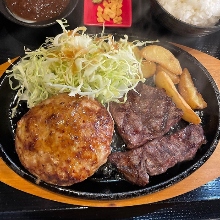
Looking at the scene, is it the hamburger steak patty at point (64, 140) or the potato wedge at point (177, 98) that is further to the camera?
the potato wedge at point (177, 98)

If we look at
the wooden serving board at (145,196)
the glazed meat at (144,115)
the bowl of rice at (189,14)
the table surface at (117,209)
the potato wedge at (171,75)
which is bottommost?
the table surface at (117,209)

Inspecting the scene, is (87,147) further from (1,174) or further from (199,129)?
(199,129)

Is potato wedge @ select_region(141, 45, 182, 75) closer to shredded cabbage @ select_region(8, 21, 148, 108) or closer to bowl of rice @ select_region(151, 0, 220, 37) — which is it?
shredded cabbage @ select_region(8, 21, 148, 108)

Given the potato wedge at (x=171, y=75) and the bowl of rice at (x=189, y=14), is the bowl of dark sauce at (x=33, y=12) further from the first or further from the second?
the potato wedge at (x=171, y=75)

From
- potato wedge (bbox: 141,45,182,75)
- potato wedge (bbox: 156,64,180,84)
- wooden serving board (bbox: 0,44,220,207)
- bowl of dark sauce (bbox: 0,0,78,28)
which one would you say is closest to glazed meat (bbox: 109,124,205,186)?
wooden serving board (bbox: 0,44,220,207)

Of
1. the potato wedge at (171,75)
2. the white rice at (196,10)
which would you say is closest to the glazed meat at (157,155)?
the potato wedge at (171,75)

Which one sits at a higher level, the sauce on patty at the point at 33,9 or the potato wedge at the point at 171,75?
the sauce on patty at the point at 33,9
